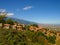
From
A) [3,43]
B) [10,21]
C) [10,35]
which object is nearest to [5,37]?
[10,35]

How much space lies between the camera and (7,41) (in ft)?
58.9

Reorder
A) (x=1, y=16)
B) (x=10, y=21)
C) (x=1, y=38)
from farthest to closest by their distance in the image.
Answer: (x=10, y=21)
(x=1, y=16)
(x=1, y=38)

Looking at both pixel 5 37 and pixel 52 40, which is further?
pixel 52 40

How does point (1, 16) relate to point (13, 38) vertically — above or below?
above

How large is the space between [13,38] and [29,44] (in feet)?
5.65

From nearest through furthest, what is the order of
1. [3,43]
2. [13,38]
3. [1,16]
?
[3,43]
[13,38]
[1,16]

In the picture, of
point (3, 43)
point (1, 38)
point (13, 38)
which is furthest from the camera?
point (13, 38)

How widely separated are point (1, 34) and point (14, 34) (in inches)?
60.2

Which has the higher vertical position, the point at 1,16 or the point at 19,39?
the point at 1,16

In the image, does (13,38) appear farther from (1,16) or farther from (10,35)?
(1,16)

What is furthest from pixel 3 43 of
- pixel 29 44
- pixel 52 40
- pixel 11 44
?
pixel 52 40

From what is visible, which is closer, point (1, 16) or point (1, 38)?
point (1, 38)

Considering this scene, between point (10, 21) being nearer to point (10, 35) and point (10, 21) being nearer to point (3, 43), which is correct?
point (10, 35)

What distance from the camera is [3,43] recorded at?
658 inches
